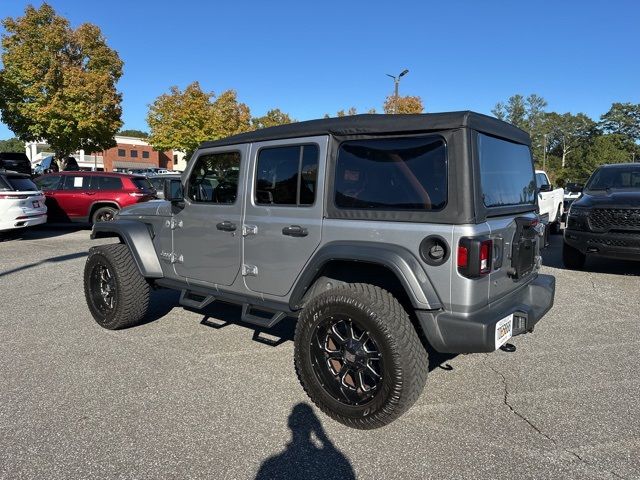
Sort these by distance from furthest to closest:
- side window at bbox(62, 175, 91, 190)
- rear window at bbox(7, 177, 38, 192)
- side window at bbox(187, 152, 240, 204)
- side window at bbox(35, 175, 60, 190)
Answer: side window at bbox(35, 175, 60, 190), side window at bbox(62, 175, 91, 190), rear window at bbox(7, 177, 38, 192), side window at bbox(187, 152, 240, 204)

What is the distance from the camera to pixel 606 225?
7031 mm

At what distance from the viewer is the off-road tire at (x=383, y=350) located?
2.81 m

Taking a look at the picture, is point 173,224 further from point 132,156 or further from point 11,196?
point 132,156

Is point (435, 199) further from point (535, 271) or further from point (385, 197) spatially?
point (535, 271)

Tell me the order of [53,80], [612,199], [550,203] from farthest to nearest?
[53,80], [550,203], [612,199]

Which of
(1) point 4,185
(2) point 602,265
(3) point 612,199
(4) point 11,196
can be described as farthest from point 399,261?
(1) point 4,185

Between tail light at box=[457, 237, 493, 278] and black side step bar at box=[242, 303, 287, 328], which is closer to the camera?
tail light at box=[457, 237, 493, 278]

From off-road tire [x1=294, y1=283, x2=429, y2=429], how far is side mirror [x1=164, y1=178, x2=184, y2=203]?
192 cm

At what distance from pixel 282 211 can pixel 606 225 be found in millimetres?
5648

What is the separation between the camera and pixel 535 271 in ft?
12.6

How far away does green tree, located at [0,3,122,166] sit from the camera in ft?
76.3

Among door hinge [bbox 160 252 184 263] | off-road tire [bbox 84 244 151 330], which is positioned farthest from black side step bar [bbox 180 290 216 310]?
off-road tire [bbox 84 244 151 330]

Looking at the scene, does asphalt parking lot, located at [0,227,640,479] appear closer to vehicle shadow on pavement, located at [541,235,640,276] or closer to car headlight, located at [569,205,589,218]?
car headlight, located at [569,205,589,218]

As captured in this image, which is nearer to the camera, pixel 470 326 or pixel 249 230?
pixel 470 326
